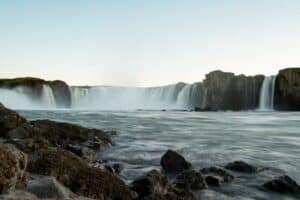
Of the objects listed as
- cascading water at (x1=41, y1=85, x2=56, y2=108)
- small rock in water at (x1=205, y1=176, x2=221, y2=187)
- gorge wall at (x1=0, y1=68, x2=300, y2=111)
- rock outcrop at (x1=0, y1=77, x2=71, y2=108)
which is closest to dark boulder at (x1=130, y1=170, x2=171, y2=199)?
small rock in water at (x1=205, y1=176, x2=221, y2=187)

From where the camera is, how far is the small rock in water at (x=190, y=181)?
10375mm

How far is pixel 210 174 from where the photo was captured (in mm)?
12062

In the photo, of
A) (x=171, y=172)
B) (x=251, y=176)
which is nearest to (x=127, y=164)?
(x=171, y=172)

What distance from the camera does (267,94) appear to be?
3246 inches

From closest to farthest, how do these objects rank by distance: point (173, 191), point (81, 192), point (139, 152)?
1. point (81, 192)
2. point (173, 191)
3. point (139, 152)

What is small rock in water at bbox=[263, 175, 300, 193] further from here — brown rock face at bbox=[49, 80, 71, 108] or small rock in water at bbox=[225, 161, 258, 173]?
brown rock face at bbox=[49, 80, 71, 108]

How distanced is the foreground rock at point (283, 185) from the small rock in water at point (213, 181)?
133 centimetres

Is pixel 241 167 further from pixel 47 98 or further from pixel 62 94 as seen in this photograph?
pixel 62 94

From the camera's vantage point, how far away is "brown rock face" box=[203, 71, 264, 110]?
281 feet

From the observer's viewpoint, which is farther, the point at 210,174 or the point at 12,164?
the point at 210,174

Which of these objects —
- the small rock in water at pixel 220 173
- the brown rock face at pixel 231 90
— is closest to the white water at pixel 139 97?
the brown rock face at pixel 231 90

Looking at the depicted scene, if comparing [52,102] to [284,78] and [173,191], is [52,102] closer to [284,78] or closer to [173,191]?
[284,78]

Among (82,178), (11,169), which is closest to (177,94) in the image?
(82,178)

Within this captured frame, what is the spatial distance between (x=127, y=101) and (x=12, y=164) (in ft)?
331
